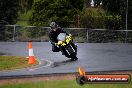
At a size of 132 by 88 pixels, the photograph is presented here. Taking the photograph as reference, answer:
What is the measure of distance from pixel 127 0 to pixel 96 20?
3240 millimetres

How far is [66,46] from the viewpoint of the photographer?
23.0 metres

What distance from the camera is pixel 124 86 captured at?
44.9 ft

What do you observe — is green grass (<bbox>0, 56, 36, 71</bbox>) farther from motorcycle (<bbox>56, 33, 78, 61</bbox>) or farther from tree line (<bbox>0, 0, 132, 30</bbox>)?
tree line (<bbox>0, 0, 132, 30</bbox>)

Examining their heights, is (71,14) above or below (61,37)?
above

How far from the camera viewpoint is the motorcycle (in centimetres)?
2277

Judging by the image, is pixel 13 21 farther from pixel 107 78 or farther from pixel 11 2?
pixel 107 78

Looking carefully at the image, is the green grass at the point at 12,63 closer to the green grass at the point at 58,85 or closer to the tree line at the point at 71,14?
the green grass at the point at 58,85

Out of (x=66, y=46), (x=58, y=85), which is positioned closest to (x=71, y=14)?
(x=66, y=46)

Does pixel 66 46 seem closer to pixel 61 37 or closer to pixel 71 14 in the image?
pixel 61 37

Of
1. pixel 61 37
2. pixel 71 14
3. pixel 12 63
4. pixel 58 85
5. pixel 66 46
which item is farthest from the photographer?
pixel 71 14

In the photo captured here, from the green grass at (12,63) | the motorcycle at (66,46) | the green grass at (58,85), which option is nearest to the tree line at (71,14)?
the motorcycle at (66,46)

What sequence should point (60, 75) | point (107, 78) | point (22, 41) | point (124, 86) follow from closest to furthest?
1. point (107, 78)
2. point (124, 86)
3. point (60, 75)
4. point (22, 41)

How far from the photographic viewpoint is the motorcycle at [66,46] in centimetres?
2277

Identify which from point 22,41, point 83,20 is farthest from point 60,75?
point 83,20
